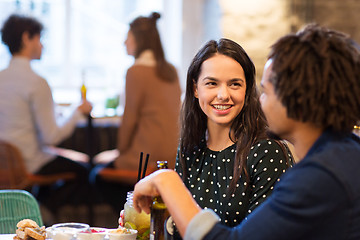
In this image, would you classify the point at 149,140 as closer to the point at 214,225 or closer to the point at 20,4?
the point at 20,4

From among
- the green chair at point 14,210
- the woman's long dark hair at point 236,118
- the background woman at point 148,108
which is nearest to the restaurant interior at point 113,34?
the background woman at point 148,108

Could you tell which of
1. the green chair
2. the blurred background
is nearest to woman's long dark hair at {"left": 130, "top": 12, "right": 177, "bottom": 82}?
the blurred background

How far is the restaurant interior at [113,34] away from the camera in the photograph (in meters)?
4.23

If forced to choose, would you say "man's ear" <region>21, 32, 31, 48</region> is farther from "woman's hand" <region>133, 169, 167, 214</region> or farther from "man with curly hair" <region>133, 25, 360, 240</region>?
"man with curly hair" <region>133, 25, 360, 240</region>

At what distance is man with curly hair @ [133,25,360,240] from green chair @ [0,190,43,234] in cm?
109

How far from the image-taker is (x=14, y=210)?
2.06 metres

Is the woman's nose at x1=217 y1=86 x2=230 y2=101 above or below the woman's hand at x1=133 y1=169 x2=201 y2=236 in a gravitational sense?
above

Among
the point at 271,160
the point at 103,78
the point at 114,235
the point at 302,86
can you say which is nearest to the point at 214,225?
the point at 302,86

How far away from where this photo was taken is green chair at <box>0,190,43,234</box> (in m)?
2.04

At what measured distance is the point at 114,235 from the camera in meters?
1.42

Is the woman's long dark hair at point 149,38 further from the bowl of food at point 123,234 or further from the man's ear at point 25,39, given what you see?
the bowl of food at point 123,234

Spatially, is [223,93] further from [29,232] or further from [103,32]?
[103,32]

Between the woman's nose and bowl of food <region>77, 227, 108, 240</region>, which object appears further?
the woman's nose

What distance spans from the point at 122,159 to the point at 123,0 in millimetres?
1893
